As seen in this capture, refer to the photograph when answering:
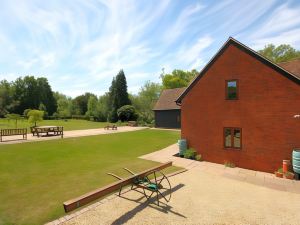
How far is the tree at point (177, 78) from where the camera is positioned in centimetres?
6281

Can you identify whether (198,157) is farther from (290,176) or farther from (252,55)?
(252,55)

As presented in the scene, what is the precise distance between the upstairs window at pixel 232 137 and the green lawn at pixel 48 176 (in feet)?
17.1

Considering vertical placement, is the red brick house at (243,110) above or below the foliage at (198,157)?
above

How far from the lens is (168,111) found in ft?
114

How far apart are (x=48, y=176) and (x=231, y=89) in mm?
11772

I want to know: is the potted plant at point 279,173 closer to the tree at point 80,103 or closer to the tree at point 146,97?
the tree at point 146,97

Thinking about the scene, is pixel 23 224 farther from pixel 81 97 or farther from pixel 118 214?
pixel 81 97

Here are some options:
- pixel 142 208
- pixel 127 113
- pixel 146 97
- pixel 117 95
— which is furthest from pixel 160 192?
pixel 146 97

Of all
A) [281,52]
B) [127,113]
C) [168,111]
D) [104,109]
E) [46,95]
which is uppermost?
[281,52]

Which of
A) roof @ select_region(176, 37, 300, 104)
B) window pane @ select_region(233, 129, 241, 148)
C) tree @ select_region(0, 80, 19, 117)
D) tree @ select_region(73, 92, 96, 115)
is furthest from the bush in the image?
tree @ select_region(73, 92, 96, 115)

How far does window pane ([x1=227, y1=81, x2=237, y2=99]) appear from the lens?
13125 mm

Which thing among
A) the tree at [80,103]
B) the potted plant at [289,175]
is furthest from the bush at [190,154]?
the tree at [80,103]

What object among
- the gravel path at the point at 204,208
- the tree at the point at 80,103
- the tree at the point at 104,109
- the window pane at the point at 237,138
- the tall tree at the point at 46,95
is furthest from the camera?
the tall tree at the point at 46,95

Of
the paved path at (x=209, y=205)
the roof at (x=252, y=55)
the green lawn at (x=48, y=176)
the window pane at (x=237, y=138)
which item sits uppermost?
the roof at (x=252, y=55)
